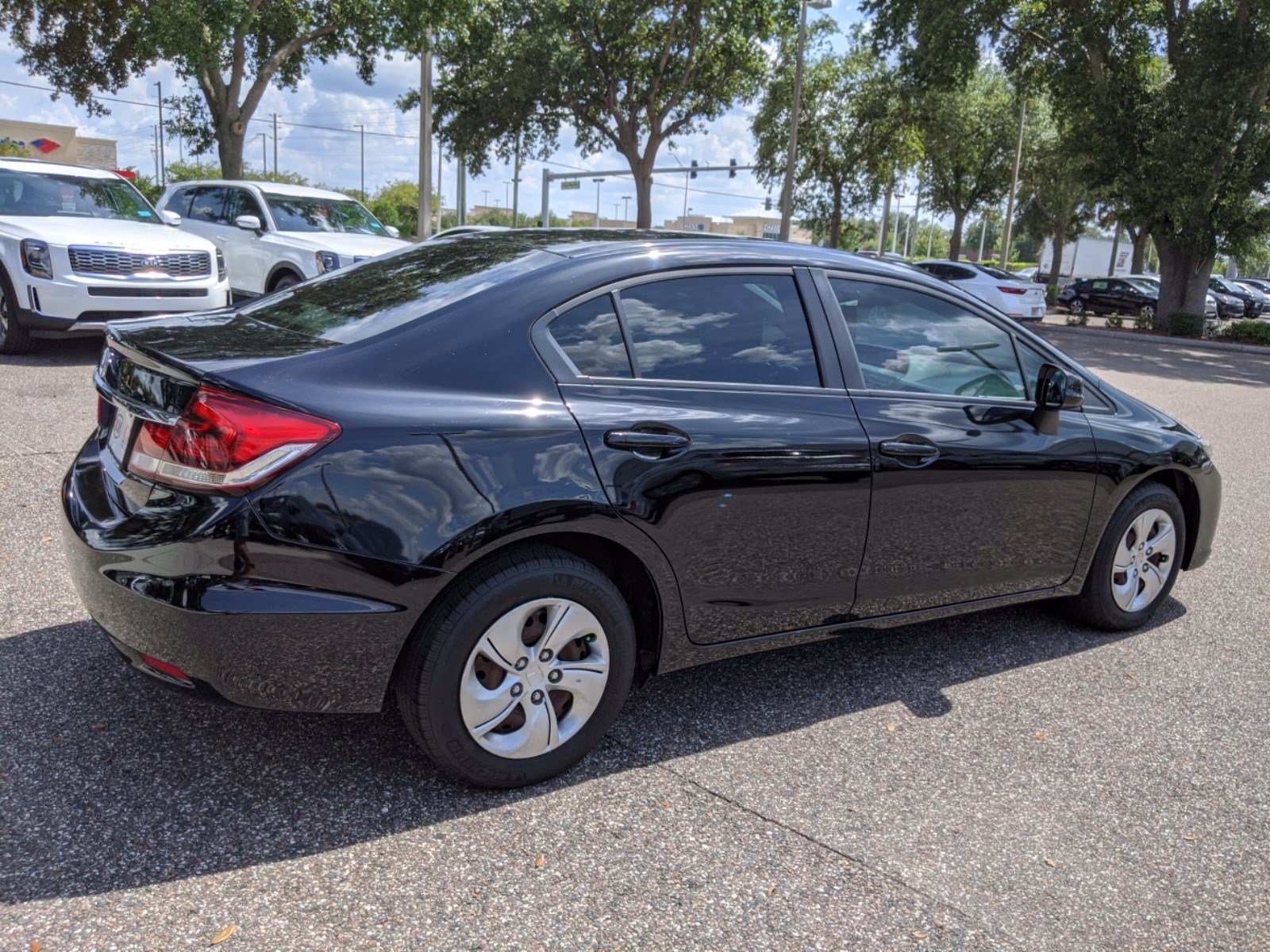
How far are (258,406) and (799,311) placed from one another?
185cm

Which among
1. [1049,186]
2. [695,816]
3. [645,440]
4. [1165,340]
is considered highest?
[1049,186]

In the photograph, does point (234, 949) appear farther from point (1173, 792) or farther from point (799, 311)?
point (1173, 792)

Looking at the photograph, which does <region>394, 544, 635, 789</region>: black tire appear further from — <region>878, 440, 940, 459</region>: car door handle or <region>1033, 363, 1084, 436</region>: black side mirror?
<region>1033, 363, 1084, 436</region>: black side mirror

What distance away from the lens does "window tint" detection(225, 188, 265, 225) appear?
1212cm

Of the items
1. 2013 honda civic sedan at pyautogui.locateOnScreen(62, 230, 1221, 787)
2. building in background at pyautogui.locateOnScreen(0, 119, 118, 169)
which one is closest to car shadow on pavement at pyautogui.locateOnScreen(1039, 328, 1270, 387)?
2013 honda civic sedan at pyautogui.locateOnScreen(62, 230, 1221, 787)

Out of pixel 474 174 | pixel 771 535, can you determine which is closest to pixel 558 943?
pixel 771 535

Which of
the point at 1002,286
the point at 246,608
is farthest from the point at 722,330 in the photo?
the point at 1002,286

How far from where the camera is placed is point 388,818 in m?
2.85

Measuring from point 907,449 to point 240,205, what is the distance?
10911 millimetres

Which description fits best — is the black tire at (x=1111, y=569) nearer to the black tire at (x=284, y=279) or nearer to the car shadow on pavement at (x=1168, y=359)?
the black tire at (x=284, y=279)

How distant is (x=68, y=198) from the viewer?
32.8 ft

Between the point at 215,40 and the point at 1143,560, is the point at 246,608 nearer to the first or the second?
the point at 1143,560

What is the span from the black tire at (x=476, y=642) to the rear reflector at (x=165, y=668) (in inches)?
21.5

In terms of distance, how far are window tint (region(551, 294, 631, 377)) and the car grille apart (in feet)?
24.8
